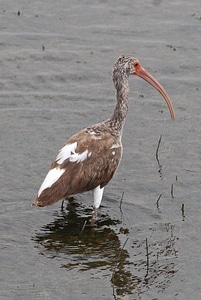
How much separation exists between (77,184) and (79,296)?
6.51 ft

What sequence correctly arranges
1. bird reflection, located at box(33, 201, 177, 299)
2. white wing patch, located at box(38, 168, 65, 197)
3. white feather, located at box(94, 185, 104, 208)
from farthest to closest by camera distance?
1. white feather, located at box(94, 185, 104, 208)
2. white wing patch, located at box(38, 168, 65, 197)
3. bird reflection, located at box(33, 201, 177, 299)

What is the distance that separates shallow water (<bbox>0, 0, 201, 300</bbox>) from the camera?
1007cm

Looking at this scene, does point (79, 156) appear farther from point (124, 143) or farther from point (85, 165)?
point (124, 143)

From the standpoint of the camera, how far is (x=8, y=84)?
1528 cm

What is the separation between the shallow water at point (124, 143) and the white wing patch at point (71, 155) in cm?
80

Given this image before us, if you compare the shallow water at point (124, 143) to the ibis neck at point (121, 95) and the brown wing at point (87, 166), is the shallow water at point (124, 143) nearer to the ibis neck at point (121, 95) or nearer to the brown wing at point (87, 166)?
the brown wing at point (87, 166)

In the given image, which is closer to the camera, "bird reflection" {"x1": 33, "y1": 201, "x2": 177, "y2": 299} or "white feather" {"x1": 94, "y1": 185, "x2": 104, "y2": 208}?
"bird reflection" {"x1": 33, "y1": 201, "x2": 177, "y2": 299}

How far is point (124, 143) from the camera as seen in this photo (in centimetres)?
1344

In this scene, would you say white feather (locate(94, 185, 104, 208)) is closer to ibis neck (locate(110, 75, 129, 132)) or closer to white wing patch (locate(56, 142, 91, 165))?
white wing patch (locate(56, 142, 91, 165))

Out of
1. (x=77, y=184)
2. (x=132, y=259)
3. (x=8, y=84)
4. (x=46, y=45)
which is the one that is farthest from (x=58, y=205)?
(x=46, y=45)

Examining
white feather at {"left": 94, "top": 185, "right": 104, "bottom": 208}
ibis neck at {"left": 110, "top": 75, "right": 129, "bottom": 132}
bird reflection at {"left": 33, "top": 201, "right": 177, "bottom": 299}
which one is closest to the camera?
bird reflection at {"left": 33, "top": 201, "right": 177, "bottom": 299}

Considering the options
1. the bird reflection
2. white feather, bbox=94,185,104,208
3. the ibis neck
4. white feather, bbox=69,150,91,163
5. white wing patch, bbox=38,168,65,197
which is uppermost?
the ibis neck

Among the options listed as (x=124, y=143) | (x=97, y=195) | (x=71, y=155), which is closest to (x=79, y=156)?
(x=71, y=155)

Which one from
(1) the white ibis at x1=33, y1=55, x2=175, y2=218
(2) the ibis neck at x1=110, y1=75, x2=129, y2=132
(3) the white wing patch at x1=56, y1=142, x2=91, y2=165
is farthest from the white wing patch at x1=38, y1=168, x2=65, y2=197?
(2) the ibis neck at x1=110, y1=75, x2=129, y2=132
